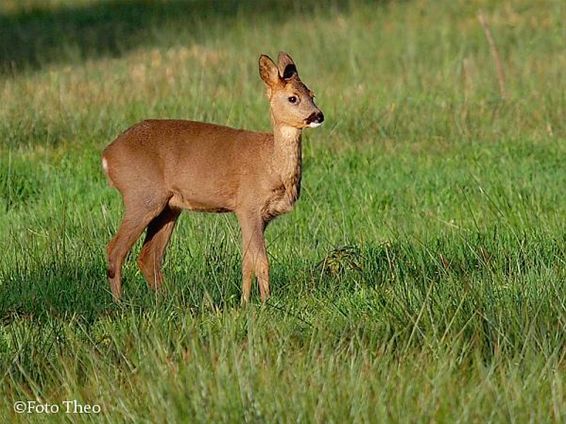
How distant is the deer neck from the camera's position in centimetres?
769

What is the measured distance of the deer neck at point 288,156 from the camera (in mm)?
7688

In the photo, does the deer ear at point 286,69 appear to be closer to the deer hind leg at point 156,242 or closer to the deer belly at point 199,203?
the deer belly at point 199,203

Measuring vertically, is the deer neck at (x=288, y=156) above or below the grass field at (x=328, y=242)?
above

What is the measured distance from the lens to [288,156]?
25.2 feet

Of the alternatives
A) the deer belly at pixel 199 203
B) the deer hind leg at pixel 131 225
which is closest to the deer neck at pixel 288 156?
the deer belly at pixel 199 203

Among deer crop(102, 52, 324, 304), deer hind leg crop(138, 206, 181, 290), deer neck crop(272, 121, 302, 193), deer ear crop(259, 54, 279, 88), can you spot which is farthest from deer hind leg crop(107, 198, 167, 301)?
deer ear crop(259, 54, 279, 88)

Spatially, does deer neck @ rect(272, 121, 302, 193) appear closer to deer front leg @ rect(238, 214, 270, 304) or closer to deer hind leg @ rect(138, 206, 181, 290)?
deer front leg @ rect(238, 214, 270, 304)

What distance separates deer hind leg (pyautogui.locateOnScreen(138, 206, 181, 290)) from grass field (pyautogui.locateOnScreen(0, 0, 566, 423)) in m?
0.13

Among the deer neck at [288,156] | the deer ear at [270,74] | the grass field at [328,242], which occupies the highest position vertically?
the deer ear at [270,74]

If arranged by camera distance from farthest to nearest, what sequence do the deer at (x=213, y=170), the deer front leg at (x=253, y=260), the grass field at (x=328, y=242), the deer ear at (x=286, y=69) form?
1. the deer ear at (x=286, y=69)
2. the deer at (x=213, y=170)
3. the deer front leg at (x=253, y=260)
4. the grass field at (x=328, y=242)

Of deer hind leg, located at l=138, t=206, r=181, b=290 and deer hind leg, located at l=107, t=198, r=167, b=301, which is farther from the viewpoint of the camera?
deer hind leg, located at l=138, t=206, r=181, b=290

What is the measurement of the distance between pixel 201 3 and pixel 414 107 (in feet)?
36.2

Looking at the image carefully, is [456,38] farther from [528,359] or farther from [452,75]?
[528,359]

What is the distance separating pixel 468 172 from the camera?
34.2 ft
